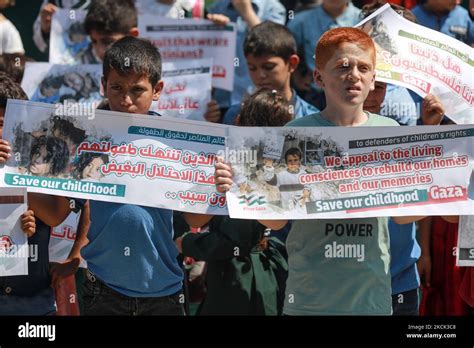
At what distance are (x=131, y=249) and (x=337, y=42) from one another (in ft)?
4.37

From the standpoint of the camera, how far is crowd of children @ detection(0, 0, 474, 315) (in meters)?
4.91

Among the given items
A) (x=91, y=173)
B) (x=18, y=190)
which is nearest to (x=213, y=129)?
(x=91, y=173)

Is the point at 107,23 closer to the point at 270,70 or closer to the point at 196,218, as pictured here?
the point at 270,70

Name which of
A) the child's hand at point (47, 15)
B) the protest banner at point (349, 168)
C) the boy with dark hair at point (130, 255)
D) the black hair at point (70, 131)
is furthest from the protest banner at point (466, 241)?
the child's hand at point (47, 15)

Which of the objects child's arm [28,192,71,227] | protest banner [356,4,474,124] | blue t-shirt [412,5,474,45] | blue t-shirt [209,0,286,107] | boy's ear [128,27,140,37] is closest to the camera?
child's arm [28,192,71,227]

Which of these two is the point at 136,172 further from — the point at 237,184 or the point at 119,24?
the point at 119,24

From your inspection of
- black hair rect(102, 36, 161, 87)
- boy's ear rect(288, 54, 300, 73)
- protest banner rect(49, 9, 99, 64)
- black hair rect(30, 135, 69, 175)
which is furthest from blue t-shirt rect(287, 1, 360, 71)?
black hair rect(30, 135, 69, 175)

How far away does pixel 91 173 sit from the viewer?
198 inches

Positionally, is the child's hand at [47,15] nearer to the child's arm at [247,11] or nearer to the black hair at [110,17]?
the black hair at [110,17]

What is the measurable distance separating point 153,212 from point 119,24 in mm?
Answer: 2787

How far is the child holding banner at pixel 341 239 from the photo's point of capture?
15.9 ft

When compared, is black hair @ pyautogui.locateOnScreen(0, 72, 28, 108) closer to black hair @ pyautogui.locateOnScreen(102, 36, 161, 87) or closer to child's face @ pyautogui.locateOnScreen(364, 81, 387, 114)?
black hair @ pyautogui.locateOnScreen(102, 36, 161, 87)

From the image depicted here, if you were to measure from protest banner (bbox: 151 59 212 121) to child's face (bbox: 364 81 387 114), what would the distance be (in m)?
1.54

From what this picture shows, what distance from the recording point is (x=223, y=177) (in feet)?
16.2
